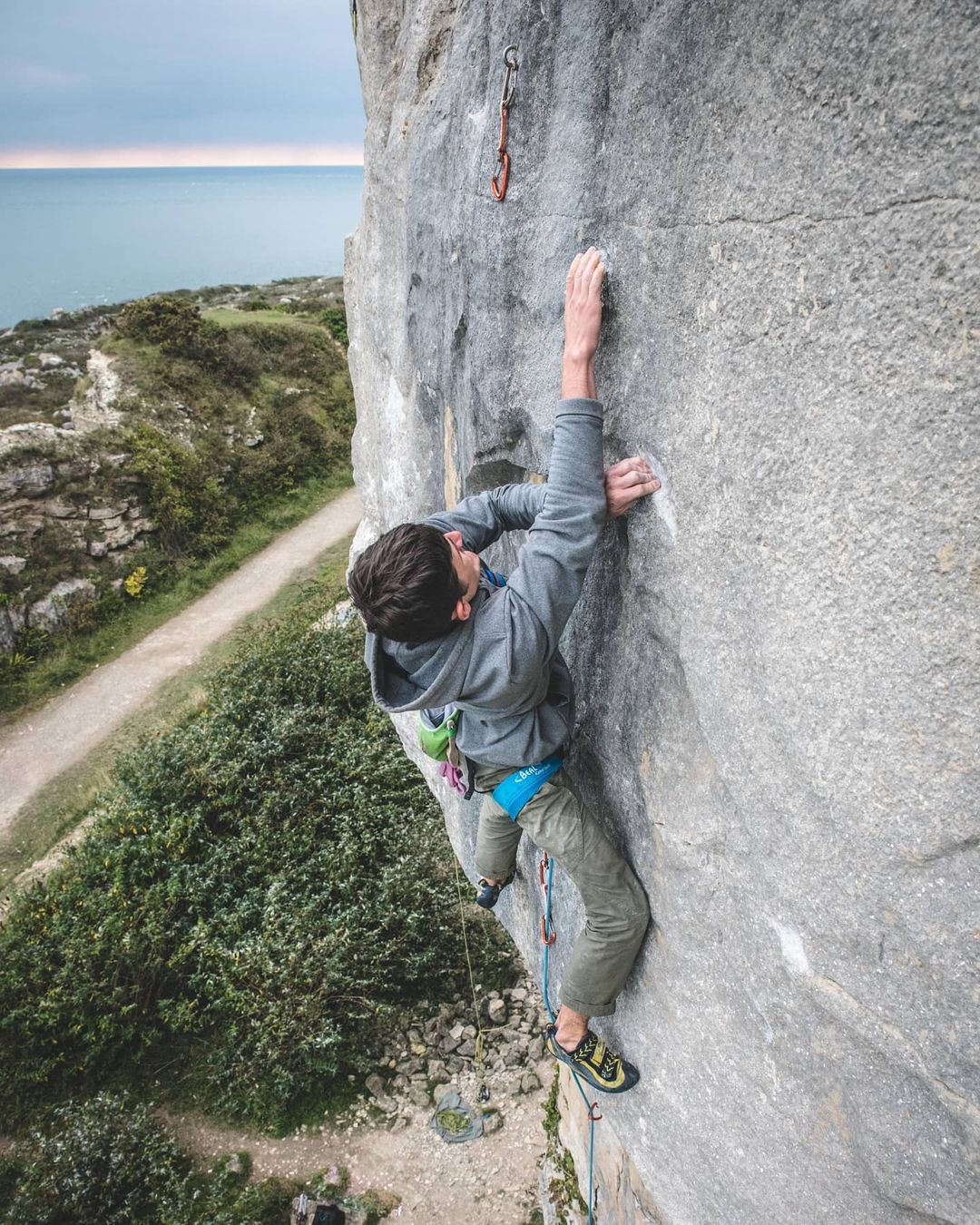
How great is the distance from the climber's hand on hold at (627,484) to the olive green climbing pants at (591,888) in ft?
4.42

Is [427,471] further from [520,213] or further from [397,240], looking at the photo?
[520,213]

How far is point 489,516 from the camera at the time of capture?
3668mm

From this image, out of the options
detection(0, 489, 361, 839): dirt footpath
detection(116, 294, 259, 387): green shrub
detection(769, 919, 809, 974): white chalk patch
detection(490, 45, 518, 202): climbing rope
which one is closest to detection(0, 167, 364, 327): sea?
detection(116, 294, 259, 387): green shrub

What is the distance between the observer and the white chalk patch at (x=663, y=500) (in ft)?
9.52

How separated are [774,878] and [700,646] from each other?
0.81 metres

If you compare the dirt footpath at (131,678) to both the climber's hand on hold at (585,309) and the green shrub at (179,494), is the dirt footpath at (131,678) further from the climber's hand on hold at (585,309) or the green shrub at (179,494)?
the climber's hand on hold at (585,309)

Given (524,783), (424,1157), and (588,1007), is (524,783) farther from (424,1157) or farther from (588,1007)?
(424,1157)

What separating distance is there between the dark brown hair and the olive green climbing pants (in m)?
1.07

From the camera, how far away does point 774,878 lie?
274cm

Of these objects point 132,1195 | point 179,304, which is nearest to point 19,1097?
point 132,1195

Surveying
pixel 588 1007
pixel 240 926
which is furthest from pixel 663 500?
pixel 240 926

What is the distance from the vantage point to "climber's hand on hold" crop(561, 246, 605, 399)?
3016 mm

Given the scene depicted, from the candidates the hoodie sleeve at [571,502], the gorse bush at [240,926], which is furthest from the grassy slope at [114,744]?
the hoodie sleeve at [571,502]

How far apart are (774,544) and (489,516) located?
1.50 m
